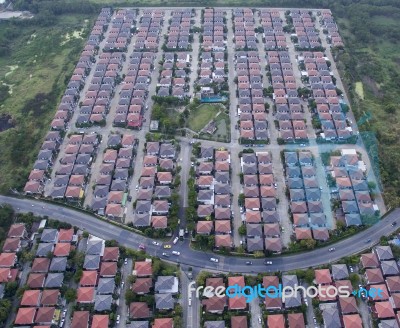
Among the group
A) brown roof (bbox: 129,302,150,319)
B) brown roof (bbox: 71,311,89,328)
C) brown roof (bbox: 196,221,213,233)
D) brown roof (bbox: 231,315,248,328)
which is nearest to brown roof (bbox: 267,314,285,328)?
brown roof (bbox: 231,315,248,328)

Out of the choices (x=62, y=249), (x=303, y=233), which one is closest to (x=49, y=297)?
(x=62, y=249)

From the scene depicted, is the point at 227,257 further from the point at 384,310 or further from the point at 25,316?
the point at 25,316

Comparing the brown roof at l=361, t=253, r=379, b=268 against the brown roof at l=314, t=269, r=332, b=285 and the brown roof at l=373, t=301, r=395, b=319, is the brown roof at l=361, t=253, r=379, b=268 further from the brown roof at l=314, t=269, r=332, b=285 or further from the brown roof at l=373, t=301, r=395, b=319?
the brown roof at l=314, t=269, r=332, b=285

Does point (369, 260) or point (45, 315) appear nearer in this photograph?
point (45, 315)

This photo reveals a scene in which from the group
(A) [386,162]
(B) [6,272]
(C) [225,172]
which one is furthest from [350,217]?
(B) [6,272]

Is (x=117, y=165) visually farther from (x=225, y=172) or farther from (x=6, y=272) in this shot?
(x=6, y=272)

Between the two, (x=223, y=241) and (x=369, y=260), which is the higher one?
(x=369, y=260)
